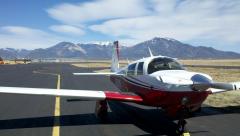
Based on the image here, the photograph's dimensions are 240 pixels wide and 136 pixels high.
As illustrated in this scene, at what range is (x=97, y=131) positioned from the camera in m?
10.5

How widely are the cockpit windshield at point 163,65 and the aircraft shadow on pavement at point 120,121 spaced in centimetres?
195

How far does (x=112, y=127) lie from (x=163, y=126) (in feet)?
5.80

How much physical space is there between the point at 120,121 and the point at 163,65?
272 cm

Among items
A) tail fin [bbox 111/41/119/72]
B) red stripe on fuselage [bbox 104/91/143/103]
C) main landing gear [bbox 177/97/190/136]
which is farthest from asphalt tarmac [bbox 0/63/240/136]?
tail fin [bbox 111/41/119/72]

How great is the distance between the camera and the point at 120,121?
1222 centimetres

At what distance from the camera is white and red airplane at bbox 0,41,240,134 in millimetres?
9461

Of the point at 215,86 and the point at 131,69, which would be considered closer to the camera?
the point at 215,86

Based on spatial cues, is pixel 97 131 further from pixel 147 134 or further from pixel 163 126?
pixel 163 126

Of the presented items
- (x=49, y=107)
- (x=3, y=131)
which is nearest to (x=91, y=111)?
(x=49, y=107)

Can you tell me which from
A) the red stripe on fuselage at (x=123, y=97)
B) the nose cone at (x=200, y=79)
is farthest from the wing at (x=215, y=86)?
the red stripe on fuselage at (x=123, y=97)

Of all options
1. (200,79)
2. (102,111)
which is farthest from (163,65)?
(102,111)

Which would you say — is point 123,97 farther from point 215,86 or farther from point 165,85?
point 215,86

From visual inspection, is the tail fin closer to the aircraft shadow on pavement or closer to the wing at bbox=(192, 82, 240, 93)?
the aircraft shadow on pavement

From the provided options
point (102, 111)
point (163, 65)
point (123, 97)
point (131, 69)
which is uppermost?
point (163, 65)
